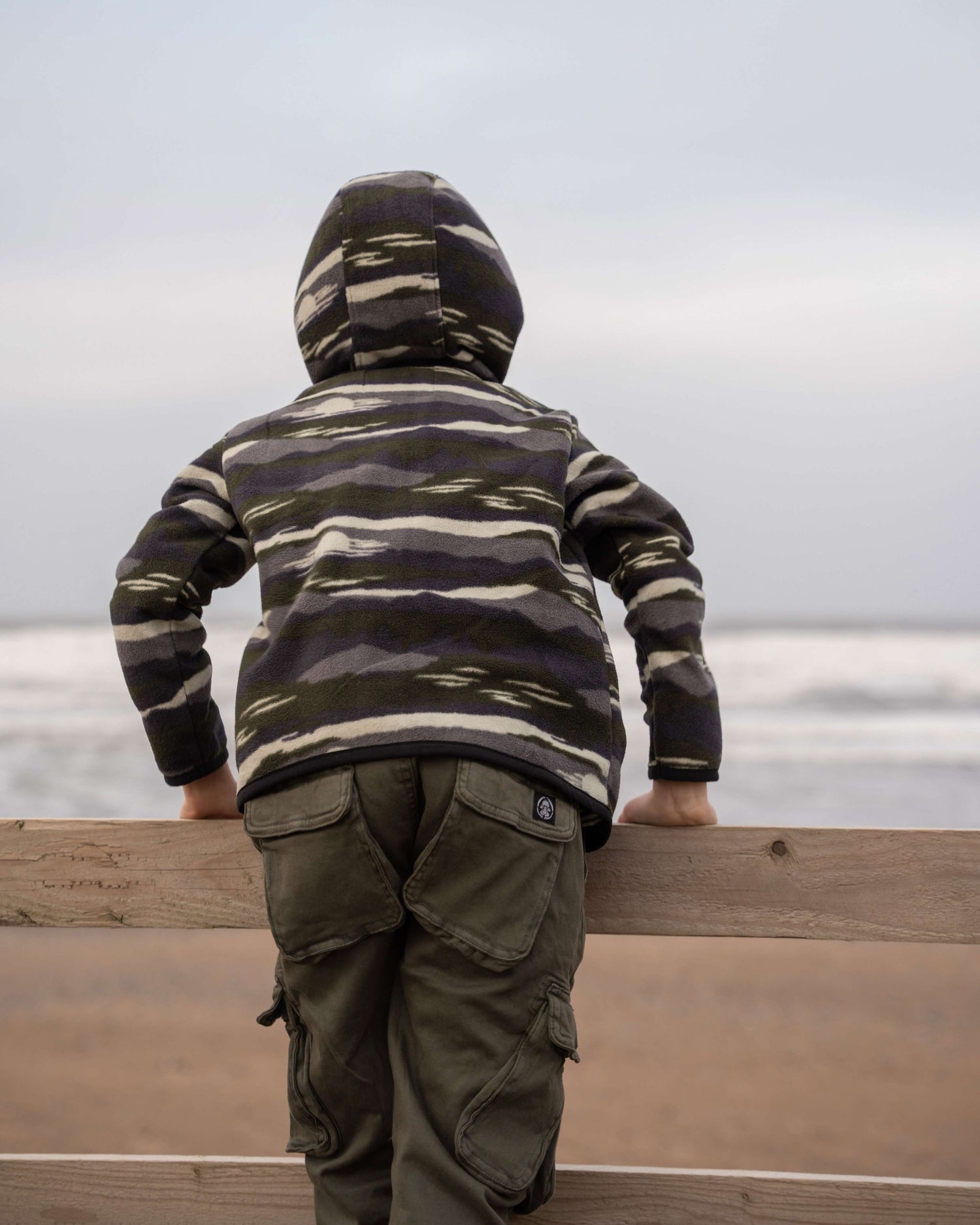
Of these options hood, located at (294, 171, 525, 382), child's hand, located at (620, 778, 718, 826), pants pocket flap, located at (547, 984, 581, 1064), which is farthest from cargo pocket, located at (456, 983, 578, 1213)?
hood, located at (294, 171, 525, 382)

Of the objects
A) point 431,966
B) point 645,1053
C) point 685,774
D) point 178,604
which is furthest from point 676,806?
point 645,1053

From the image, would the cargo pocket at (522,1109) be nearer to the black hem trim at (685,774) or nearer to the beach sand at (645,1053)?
the black hem trim at (685,774)

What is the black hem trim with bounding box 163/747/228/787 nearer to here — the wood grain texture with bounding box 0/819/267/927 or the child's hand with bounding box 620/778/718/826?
the wood grain texture with bounding box 0/819/267/927

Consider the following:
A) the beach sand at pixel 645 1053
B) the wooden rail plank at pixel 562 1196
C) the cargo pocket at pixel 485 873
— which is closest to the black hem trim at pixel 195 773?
the cargo pocket at pixel 485 873

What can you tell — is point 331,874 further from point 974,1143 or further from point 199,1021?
point 199,1021

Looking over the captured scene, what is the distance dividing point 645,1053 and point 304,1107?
241 centimetres

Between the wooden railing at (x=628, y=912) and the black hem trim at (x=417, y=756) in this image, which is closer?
the black hem trim at (x=417, y=756)

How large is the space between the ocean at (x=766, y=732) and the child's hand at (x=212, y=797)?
3.54 m

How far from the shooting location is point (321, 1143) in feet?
3.63

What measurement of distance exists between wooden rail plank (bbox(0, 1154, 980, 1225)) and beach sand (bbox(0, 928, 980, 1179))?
4.43ft

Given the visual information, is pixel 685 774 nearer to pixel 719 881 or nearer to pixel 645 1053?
pixel 719 881

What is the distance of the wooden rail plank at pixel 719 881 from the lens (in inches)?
49.9

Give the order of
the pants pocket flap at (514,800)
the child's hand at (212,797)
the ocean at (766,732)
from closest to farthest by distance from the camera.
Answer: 1. the pants pocket flap at (514,800)
2. the child's hand at (212,797)
3. the ocean at (766,732)

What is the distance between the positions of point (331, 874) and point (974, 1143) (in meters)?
2.41
